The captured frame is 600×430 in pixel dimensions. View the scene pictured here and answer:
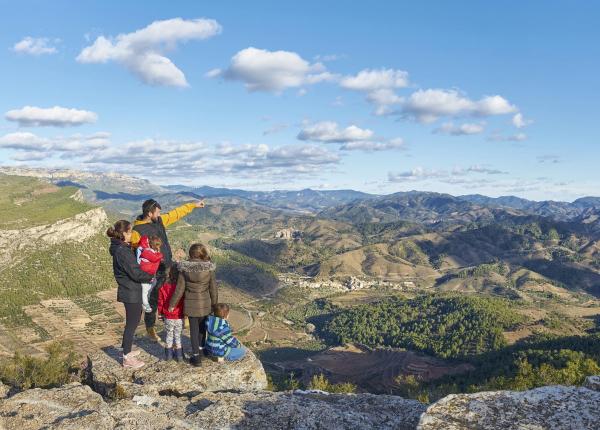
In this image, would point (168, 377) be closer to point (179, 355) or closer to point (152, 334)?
point (179, 355)

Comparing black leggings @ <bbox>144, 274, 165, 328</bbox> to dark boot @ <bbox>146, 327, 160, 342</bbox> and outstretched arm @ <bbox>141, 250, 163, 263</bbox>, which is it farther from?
outstretched arm @ <bbox>141, 250, 163, 263</bbox>

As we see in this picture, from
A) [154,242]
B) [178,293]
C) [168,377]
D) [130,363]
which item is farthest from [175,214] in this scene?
[168,377]

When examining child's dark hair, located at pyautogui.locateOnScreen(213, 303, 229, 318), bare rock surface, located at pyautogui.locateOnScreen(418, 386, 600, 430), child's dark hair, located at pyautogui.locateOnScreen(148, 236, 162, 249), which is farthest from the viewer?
child's dark hair, located at pyautogui.locateOnScreen(148, 236, 162, 249)

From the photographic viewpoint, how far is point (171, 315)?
15.2 meters

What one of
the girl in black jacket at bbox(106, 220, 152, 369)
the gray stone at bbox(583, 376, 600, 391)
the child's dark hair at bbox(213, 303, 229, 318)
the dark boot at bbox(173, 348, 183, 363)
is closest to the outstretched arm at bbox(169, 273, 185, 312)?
the girl in black jacket at bbox(106, 220, 152, 369)

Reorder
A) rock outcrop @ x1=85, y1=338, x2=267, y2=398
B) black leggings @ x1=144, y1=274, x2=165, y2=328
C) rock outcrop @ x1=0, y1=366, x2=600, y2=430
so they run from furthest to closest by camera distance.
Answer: black leggings @ x1=144, y1=274, x2=165, y2=328
rock outcrop @ x1=85, y1=338, x2=267, y2=398
rock outcrop @ x1=0, y1=366, x2=600, y2=430

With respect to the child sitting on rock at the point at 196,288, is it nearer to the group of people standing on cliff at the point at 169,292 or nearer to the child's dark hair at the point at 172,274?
the group of people standing on cliff at the point at 169,292

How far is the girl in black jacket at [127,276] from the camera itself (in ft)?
47.0

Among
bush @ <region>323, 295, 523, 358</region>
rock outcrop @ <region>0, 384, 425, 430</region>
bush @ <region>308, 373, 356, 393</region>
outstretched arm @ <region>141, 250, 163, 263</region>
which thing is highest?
outstretched arm @ <region>141, 250, 163, 263</region>

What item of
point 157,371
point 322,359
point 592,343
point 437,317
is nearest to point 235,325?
point 322,359

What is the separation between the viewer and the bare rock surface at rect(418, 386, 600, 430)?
8148mm

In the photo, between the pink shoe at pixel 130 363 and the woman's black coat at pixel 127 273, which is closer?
the woman's black coat at pixel 127 273

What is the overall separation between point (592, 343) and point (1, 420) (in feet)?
470

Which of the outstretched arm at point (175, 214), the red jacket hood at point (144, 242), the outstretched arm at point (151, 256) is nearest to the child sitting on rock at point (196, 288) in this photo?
the outstretched arm at point (151, 256)
